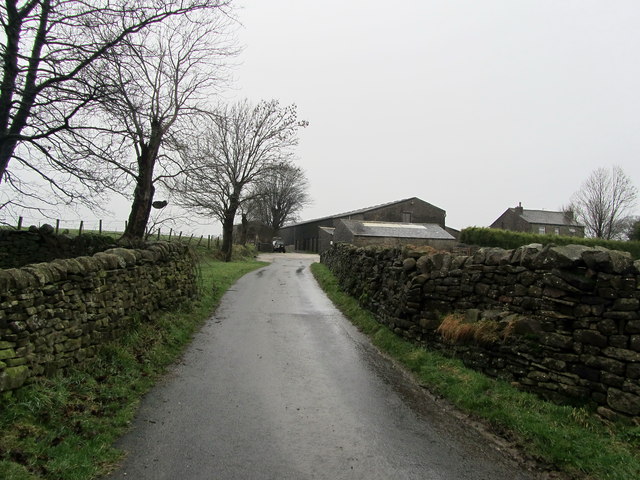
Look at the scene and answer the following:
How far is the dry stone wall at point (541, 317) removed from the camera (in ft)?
17.3

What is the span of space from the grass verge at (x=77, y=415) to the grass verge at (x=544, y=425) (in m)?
4.21

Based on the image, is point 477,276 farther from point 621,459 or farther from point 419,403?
point 621,459

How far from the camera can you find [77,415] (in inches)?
186

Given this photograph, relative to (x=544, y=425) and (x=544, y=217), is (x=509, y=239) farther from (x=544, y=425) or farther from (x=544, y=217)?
(x=544, y=217)

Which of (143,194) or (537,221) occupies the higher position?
(537,221)

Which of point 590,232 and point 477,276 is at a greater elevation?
point 590,232

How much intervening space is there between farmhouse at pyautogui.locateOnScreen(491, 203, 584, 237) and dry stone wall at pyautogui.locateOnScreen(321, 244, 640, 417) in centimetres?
5729

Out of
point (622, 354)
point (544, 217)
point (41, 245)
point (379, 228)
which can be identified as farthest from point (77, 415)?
point (544, 217)

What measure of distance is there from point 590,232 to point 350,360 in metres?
51.5

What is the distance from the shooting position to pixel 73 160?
10172 millimetres

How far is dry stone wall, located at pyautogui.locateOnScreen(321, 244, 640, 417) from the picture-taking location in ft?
17.3

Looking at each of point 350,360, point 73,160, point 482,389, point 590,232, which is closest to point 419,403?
point 482,389

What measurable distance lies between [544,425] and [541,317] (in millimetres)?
1796

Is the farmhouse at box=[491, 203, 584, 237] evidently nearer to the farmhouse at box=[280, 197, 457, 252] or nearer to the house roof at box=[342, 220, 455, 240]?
the farmhouse at box=[280, 197, 457, 252]
